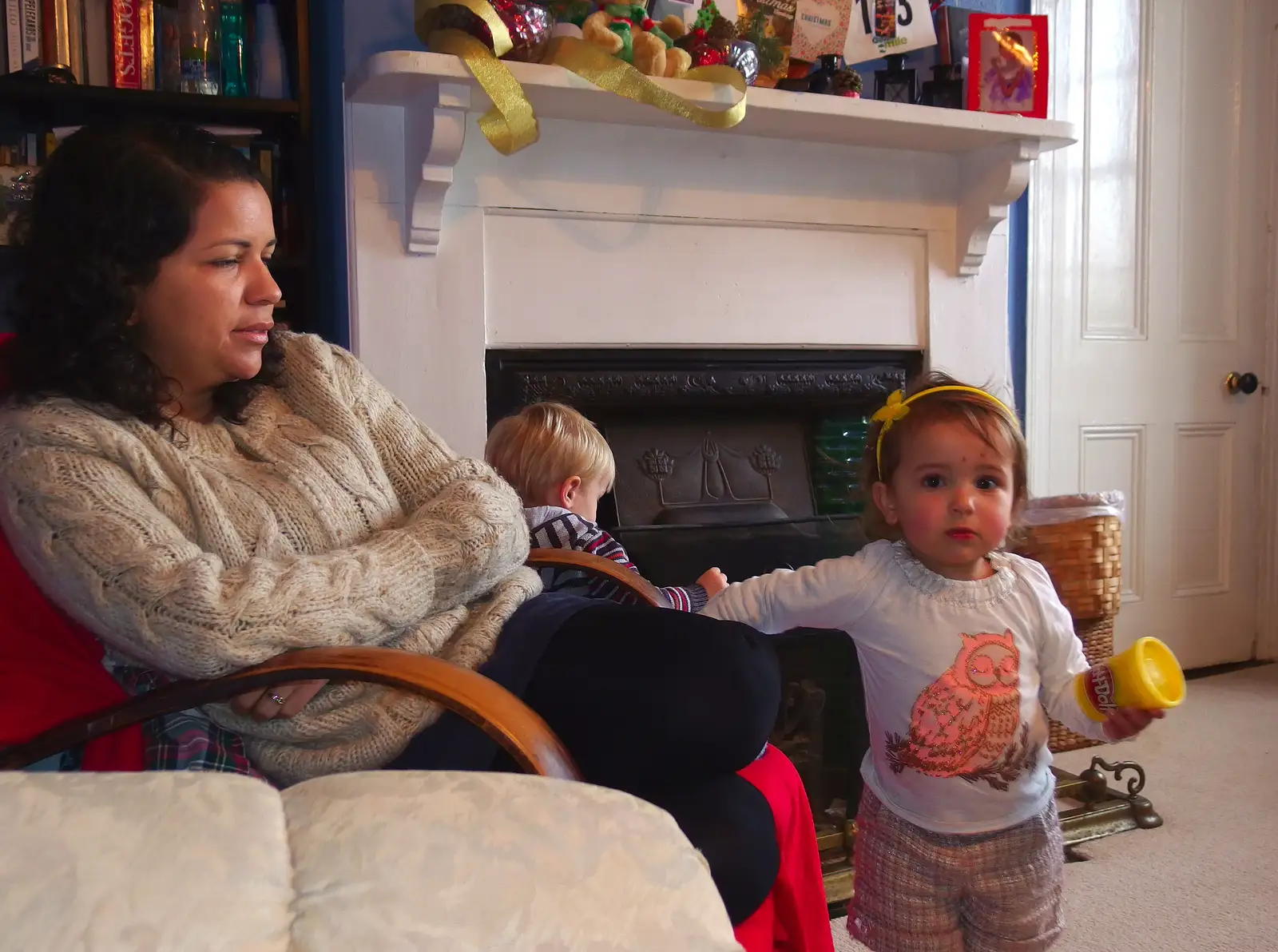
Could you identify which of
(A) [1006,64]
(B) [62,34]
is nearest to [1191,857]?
(A) [1006,64]

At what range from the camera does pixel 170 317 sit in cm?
125

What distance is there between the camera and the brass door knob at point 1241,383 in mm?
3281

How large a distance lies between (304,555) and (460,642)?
0.19 meters

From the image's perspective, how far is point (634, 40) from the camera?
83.3 inches

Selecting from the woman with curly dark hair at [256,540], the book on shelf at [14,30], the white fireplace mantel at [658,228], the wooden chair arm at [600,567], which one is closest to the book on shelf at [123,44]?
the book on shelf at [14,30]

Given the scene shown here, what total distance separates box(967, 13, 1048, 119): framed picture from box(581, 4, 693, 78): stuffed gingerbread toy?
0.73 meters

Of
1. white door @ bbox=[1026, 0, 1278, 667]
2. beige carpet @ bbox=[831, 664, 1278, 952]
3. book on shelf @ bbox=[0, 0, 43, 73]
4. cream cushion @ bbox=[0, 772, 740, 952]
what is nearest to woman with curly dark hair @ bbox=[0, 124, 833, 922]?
cream cushion @ bbox=[0, 772, 740, 952]

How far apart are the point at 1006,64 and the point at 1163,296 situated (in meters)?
1.06

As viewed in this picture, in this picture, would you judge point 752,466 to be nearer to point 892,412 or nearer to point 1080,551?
point 1080,551

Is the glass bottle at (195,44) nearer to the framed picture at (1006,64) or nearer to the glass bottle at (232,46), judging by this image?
the glass bottle at (232,46)

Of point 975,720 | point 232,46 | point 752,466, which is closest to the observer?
point 975,720

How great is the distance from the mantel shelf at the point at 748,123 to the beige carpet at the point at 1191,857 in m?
1.26

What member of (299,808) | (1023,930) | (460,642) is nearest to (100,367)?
(460,642)

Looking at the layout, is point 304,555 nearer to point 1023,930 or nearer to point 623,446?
point 1023,930
